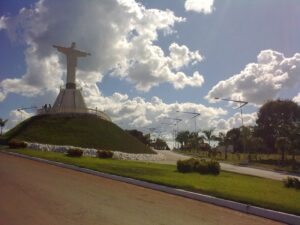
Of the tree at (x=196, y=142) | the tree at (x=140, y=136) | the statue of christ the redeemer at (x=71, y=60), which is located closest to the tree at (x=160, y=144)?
the tree at (x=140, y=136)

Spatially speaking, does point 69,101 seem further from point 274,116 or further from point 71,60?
point 274,116

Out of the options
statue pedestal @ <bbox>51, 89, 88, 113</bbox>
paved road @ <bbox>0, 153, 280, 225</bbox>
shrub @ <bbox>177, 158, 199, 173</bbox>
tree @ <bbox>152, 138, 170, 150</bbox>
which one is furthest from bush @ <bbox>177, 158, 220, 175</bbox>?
tree @ <bbox>152, 138, 170, 150</bbox>

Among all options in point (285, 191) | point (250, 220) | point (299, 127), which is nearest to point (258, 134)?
point (299, 127)

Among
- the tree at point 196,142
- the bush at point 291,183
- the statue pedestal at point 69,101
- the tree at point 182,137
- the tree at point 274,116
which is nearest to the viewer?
the bush at point 291,183

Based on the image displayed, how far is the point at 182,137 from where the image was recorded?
146125mm

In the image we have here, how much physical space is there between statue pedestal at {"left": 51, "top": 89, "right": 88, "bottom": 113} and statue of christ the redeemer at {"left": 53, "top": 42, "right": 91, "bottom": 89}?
122 centimetres

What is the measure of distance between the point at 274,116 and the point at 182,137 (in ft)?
206

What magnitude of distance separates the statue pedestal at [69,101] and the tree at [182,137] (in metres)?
A: 70.7

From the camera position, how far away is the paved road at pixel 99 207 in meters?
10.8

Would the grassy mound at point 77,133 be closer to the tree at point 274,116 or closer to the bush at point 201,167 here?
the bush at point 201,167

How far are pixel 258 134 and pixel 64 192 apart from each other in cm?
7573

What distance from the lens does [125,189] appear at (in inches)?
699

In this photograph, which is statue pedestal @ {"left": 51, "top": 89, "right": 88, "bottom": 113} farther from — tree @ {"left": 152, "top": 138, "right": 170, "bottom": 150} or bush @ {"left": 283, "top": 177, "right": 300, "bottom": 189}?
tree @ {"left": 152, "top": 138, "right": 170, "bottom": 150}

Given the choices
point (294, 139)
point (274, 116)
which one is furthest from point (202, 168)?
point (274, 116)
